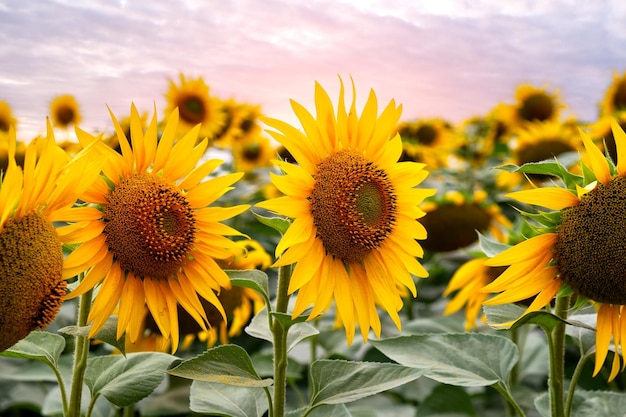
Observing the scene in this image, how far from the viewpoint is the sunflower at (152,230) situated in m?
0.90

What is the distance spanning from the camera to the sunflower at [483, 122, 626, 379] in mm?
963

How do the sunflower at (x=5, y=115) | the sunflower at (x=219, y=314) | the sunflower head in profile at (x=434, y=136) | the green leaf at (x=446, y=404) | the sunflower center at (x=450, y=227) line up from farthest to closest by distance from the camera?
the sunflower at (x=5, y=115)
the sunflower head in profile at (x=434, y=136)
the sunflower center at (x=450, y=227)
the green leaf at (x=446, y=404)
the sunflower at (x=219, y=314)

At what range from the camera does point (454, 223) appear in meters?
2.29

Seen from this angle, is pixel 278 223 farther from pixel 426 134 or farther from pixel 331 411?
pixel 426 134

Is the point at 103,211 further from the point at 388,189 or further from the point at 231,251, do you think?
the point at 388,189

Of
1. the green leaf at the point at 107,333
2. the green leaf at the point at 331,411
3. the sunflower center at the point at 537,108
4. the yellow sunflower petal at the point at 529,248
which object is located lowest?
the green leaf at the point at 331,411

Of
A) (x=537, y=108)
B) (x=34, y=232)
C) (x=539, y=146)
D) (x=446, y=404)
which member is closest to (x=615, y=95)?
(x=537, y=108)

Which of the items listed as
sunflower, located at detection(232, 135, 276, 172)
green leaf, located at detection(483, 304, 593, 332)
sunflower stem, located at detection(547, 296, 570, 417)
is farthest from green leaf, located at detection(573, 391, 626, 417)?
sunflower, located at detection(232, 135, 276, 172)

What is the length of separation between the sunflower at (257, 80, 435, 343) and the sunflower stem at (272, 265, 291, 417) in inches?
1.4

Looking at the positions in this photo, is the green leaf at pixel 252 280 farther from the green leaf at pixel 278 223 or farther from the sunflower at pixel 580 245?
the sunflower at pixel 580 245

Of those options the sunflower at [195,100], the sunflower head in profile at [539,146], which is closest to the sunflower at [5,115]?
the sunflower at [195,100]

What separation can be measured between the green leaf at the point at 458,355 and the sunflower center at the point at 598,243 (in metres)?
0.22

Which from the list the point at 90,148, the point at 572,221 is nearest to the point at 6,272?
the point at 90,148

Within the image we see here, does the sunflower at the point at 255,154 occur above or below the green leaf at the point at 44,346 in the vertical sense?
below
